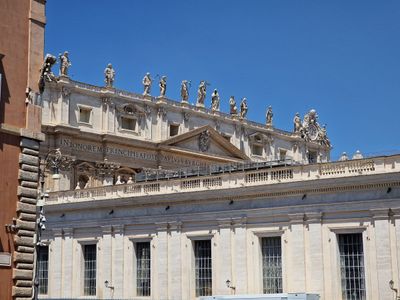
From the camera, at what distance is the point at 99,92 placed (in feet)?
221

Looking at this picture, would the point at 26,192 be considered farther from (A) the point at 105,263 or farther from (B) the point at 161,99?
(B) the point at 161,99

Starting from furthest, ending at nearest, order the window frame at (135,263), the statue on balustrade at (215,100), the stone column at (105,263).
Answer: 1. the statue on balustrade at (215,100)
2. the stone column at (105,263)
3. the window frame at (135,263)

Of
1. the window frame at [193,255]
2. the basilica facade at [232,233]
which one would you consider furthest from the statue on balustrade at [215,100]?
the window frame at [193,255]

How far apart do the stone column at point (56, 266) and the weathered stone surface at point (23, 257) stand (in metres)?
21.3

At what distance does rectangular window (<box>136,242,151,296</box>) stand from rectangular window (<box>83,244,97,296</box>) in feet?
10.0

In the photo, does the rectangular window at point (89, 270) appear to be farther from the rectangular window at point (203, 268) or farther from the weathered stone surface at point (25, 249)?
the weathered stone surface at point (25, 249)

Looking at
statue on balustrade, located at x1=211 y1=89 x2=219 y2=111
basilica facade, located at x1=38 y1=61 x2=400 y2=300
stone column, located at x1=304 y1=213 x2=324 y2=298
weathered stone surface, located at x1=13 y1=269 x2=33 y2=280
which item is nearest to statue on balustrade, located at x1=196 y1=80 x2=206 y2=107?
statue on balustrade, located at x1=211 y1=89 x2=219 y2=111

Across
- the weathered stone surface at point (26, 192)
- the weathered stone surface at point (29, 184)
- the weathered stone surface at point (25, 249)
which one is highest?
the weathered stone surface at point (29, 184)

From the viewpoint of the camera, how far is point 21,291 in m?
25.7

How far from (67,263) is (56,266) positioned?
1005 mm

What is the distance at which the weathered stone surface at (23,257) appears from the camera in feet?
84.3

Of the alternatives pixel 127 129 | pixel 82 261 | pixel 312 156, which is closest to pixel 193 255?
pixel 82 261

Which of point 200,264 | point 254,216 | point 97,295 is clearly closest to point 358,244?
point 254,216

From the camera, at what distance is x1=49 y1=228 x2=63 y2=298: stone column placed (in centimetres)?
4709
